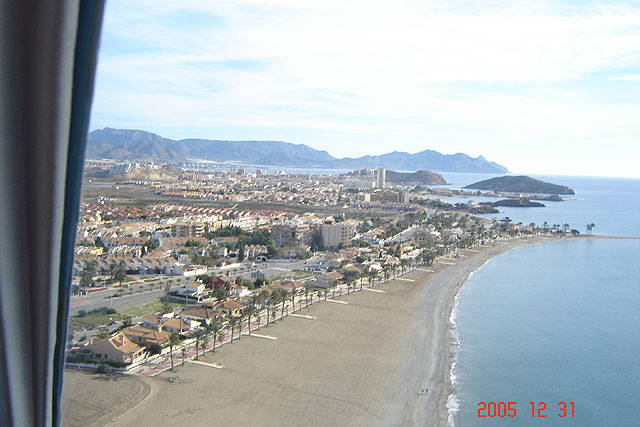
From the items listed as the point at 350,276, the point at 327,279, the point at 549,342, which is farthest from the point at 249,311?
the point at 549,342

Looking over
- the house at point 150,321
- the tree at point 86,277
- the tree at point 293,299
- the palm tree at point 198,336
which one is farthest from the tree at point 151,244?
the tree at point 86,277

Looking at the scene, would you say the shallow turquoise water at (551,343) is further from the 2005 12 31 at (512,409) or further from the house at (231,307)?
the house at (231,307)

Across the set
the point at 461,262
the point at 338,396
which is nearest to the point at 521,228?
the point at 461,262

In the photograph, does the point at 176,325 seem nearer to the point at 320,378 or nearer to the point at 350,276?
the point at 320,378

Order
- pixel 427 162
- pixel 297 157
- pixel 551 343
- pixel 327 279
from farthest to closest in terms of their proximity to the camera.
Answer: pixel 427 162, pixel 297 157, pixel 327 279, pixel 551 343

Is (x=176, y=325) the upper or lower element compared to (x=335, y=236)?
lower

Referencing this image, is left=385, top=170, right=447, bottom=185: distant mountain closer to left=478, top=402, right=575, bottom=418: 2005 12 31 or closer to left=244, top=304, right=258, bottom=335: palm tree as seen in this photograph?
left=244, top=304, right=258, bottom=335: palm tree

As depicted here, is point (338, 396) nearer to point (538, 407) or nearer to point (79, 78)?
point (538, 407)

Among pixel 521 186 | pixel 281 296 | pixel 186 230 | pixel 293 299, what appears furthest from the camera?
pixel 521 186
